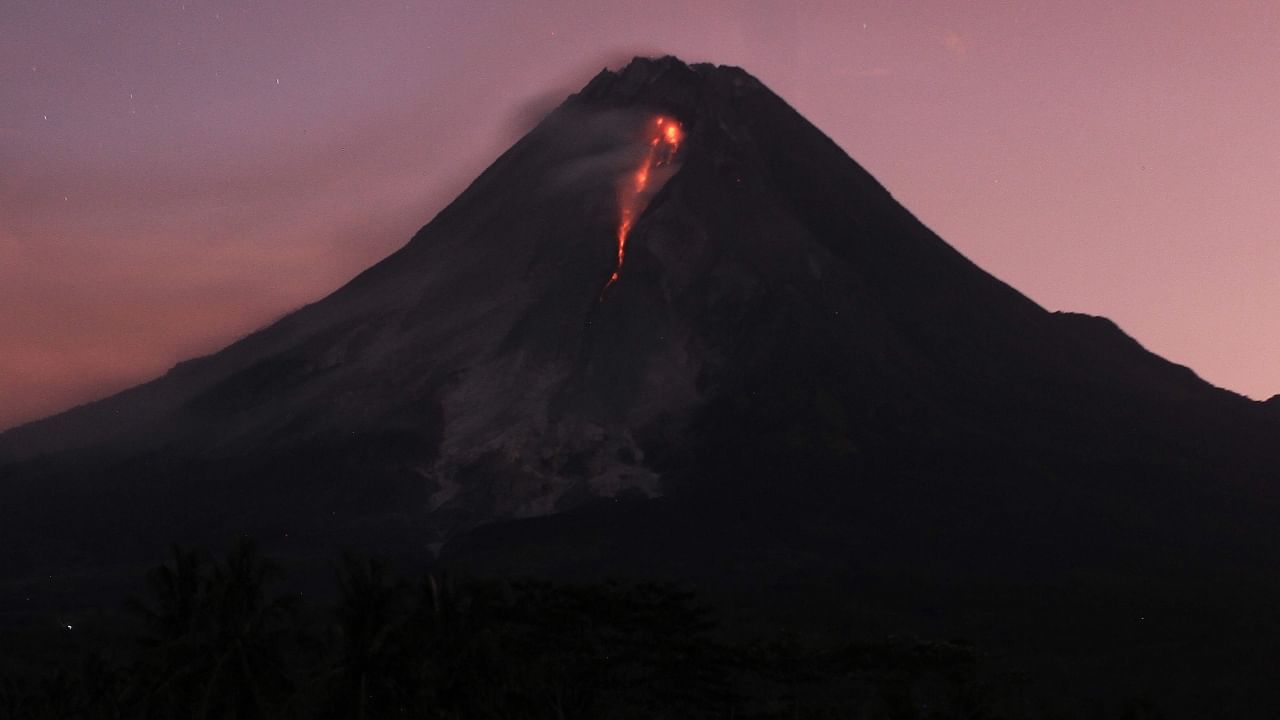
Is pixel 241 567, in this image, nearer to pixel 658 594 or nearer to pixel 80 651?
pixel 658 594

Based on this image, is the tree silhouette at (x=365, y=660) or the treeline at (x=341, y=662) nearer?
the tree silhouette at (x=365, y=660)

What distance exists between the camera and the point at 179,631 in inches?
3054

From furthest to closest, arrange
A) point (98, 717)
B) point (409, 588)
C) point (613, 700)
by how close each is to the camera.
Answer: point (613, 700) < point (98, 717) < point (409, 588)

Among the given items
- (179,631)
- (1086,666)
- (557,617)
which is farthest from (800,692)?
(179,631)

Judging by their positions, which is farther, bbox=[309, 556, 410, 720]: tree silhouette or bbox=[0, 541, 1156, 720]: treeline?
bbox=[0, 541, 1156, 720]: treeline

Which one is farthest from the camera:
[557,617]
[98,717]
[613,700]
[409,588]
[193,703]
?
[613,700]

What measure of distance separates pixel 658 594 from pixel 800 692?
48812 millimetres

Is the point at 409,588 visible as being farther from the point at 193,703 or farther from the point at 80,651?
the point at 80,651

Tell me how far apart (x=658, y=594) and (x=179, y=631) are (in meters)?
42.7

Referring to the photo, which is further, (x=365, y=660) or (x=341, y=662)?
(x=365, y=660)

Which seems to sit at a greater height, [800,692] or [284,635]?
[284,635]

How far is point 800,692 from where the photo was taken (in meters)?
160

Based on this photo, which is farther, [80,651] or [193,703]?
[80,651]


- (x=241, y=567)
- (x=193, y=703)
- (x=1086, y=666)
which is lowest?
(x=1086, y=666)
